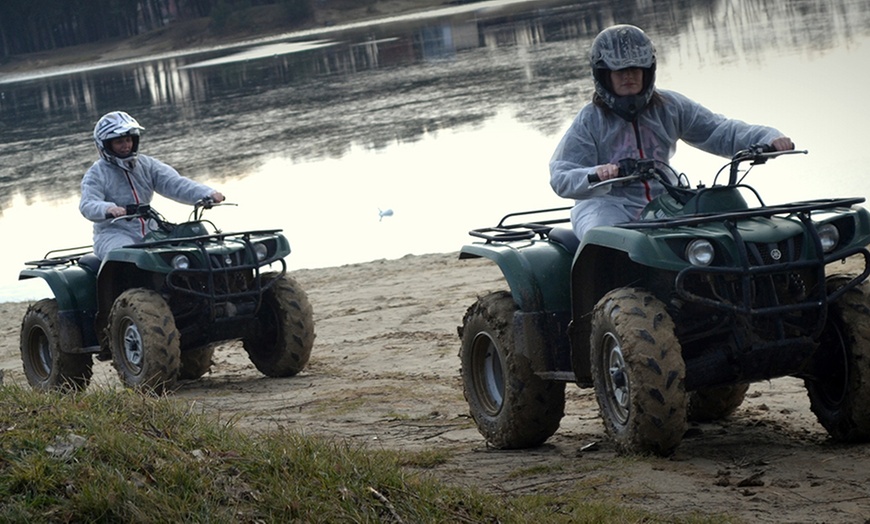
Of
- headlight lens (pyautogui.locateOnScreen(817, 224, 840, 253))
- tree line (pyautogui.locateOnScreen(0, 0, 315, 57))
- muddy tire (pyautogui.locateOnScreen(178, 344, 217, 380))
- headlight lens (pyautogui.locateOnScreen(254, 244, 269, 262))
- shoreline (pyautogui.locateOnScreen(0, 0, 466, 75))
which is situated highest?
tree line (pyautogui.locateOnScreen(0, 0, 315, 57))

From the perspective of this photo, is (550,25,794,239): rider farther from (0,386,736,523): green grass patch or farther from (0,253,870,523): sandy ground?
(0,386,736,523): green grass patch

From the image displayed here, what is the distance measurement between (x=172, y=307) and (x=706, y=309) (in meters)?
4.92

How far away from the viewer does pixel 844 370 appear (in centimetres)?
634

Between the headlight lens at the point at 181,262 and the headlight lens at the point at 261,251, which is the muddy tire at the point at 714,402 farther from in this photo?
the headlight lens at the point at 181,262

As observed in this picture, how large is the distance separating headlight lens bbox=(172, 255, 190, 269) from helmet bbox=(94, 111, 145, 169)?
1.39 metres

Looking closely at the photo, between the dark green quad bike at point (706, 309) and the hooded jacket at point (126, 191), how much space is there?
451 cm

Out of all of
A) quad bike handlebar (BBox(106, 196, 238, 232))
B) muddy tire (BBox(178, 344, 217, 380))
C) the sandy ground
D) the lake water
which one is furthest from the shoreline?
quad bike handlebar (BBox(106, 196, 238, 232))

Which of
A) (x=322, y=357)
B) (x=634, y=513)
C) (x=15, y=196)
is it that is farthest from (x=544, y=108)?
(x=634, y=513)

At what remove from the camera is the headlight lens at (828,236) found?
6.18 m

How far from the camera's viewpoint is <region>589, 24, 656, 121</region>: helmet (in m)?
6.95

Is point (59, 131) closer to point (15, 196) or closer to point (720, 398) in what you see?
point (15, 196)

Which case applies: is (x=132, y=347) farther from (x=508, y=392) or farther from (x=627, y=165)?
(x=627, y=165)

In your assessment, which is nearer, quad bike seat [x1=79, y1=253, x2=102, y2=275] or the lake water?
quad bike seat [x1=79, y1=253, x2=102, y2=275]

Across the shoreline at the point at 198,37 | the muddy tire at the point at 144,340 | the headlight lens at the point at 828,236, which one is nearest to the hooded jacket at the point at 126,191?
the muddy tire at the point at 144,340
